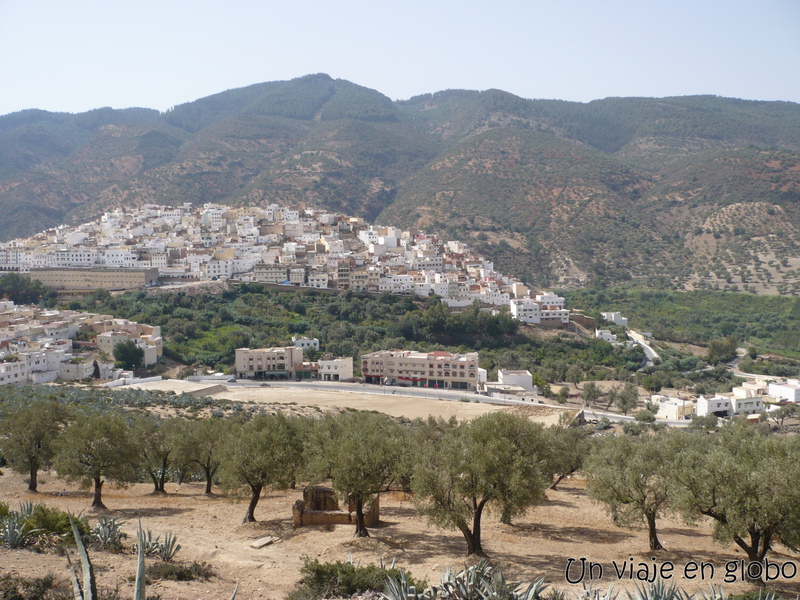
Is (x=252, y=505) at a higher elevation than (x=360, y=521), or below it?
below

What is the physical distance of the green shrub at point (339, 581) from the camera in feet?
34.3

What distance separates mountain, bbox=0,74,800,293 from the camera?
88375mm

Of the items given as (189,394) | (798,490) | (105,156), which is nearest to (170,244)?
(189,394)

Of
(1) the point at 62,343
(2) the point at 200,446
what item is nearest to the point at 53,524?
(2) the point at 200,446

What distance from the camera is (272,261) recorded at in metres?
65.0

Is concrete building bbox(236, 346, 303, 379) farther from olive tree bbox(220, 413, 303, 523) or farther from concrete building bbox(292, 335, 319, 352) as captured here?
olive tree bbox(220, 413, 303, 523)

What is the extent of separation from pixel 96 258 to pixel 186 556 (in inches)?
2212

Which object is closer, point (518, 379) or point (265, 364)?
point (518, 379)

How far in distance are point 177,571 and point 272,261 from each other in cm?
5505

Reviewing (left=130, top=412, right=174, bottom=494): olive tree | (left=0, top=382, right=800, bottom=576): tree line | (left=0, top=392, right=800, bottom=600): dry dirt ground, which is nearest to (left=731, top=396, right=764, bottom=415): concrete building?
(left=0, top=382, right=800, bottom=576): tree line

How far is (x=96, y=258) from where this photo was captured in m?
63.5

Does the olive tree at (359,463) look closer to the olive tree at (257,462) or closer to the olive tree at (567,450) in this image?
the olive tree at (257,462)

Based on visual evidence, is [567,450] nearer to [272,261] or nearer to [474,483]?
[474,483]

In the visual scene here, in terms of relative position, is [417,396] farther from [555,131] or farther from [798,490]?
[555,131]
